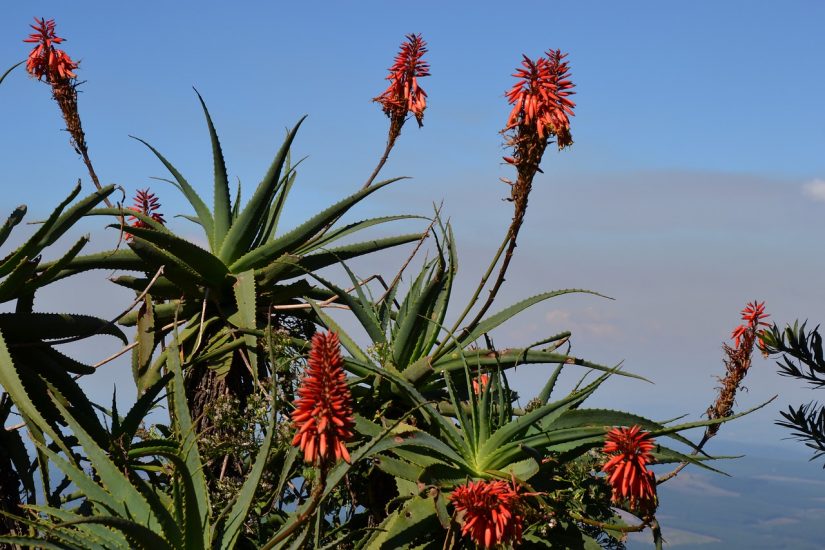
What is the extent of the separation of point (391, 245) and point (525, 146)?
7.00 ft

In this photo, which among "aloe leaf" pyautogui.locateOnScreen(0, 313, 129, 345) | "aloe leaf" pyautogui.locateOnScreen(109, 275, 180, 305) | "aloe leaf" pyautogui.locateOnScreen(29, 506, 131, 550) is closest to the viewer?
"aloe leaf" pyautogui.locateOnScreen(29, 506, 131, 550)

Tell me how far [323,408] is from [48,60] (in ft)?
17.7

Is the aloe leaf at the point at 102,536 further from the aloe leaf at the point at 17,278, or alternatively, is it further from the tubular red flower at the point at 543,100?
the tubular red flower at the point at 543,100

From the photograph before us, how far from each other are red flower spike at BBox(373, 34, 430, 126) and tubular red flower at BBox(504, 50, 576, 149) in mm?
2028

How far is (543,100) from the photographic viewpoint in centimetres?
518

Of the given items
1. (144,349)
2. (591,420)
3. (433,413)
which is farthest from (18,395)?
(591,420)

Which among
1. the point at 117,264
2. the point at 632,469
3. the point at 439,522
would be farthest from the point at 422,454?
the point at 117,264

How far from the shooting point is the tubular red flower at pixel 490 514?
4.16 metres

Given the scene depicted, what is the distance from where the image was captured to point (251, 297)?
20.7ft

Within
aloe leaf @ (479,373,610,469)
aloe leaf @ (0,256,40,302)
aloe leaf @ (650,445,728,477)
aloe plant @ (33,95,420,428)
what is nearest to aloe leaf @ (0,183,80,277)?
aloe leaf @ (0,256,40,302)

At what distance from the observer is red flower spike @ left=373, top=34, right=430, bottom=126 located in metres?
7.34

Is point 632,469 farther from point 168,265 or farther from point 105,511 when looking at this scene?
point 168,265

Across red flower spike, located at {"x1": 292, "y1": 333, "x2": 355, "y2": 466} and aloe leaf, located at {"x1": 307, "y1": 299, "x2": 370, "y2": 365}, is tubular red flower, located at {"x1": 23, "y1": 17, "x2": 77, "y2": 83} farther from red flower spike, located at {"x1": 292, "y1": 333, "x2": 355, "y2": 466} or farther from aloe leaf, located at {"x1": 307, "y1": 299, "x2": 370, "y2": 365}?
red flower spike, located at {"x1": 292, "y1": 333, "x2": 355, "y2": 466}

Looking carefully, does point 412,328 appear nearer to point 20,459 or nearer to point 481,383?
point 481,383
